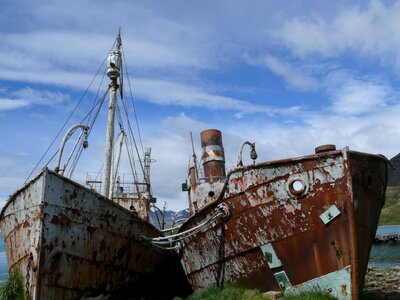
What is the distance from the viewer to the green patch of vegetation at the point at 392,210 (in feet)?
458

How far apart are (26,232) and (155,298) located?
16.6 ft

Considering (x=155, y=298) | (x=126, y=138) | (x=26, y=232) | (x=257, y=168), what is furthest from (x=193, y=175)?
(x=126, y=138)

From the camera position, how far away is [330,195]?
754 centimetres

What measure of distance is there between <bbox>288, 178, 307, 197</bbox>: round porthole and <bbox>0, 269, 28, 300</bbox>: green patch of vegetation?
5.79 metres

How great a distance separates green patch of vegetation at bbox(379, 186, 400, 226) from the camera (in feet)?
458

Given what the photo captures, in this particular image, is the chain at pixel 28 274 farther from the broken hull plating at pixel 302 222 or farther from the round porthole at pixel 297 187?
the round porthole at pixel 297 187

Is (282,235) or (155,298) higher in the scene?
(282,235)

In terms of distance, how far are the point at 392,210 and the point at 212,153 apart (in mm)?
159966

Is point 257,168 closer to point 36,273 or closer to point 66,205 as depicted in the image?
point 66,205

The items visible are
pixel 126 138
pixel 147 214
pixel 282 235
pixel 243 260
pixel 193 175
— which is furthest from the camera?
pixel 126 138

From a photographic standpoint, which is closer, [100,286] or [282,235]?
[282,235]

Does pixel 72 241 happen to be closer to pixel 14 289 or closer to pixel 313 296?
pixel 14 289

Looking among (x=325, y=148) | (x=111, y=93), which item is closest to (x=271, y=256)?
(x=325, y=148)

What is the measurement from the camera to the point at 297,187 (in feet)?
25.6
